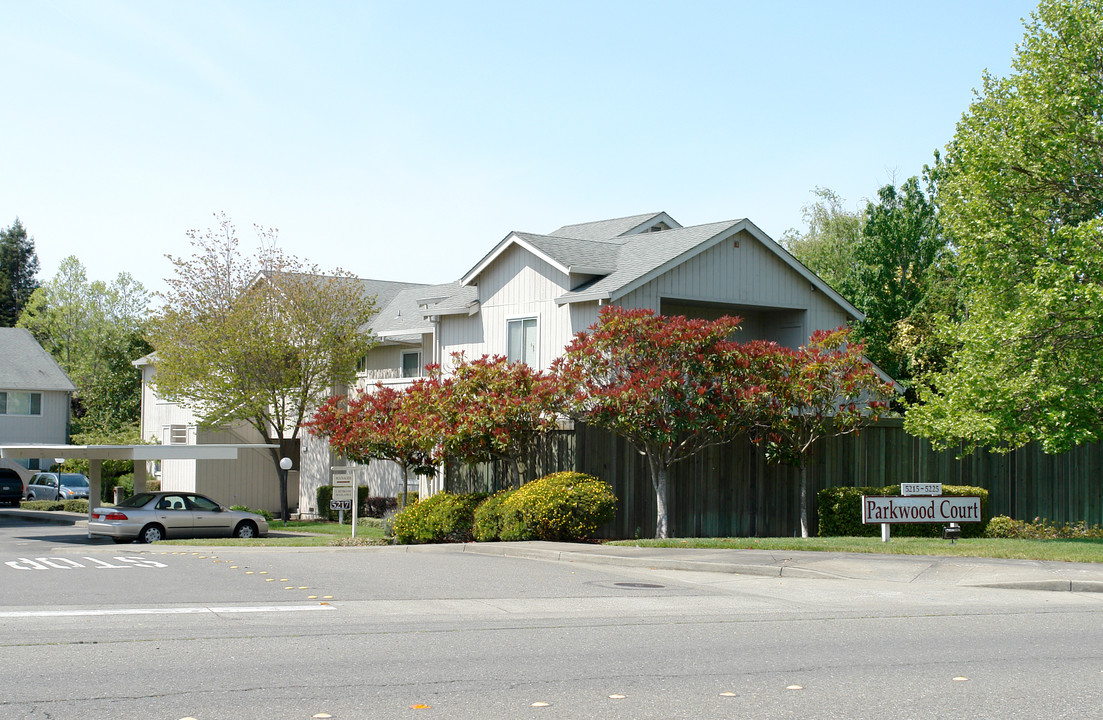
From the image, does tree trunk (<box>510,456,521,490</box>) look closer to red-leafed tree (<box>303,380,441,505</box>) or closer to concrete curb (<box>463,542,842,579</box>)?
red-leafed tree (<box>303,380,441,505</box>)

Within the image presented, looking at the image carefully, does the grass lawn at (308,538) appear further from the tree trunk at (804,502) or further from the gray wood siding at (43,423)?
the gray wood siding at (43,423)

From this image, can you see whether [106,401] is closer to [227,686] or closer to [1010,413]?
[1010,413]

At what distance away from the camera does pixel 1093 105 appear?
20.6 metres

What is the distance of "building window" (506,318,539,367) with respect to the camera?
2611 centimetres

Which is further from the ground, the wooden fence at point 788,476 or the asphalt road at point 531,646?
the wooden fence at point 788,476

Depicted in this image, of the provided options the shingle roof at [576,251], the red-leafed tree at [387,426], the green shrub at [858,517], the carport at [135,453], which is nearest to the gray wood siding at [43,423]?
the carport at [135,453]

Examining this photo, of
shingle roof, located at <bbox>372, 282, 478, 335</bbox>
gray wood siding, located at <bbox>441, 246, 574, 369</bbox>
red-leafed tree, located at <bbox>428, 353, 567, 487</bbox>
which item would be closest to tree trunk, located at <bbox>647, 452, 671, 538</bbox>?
red-leafed tree, located at <bbox>428, 353, 567, 487</bbox>

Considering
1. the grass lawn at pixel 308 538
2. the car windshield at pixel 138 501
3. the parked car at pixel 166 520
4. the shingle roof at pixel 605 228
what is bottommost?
the grass lawn at pixel 308 538

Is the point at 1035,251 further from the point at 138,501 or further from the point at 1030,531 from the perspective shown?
the point at 138,501

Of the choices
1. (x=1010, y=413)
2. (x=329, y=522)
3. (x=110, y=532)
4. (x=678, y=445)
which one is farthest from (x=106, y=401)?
(x=1010, y=413)

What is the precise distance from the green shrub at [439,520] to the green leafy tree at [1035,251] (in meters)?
9.07

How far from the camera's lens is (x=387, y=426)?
24078 millimetres

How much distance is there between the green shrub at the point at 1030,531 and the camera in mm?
21656

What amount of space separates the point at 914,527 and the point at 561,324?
875 centimetres
